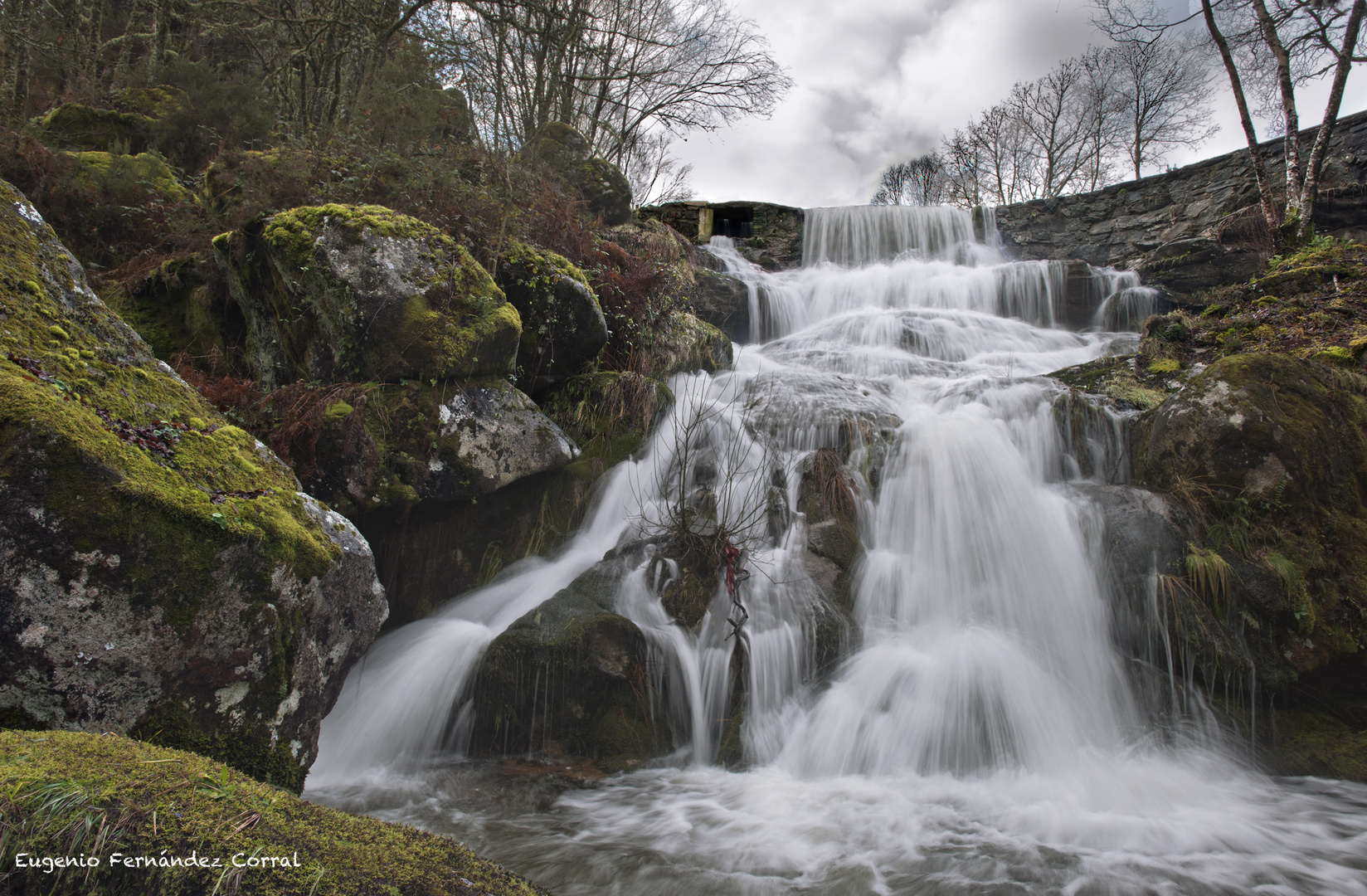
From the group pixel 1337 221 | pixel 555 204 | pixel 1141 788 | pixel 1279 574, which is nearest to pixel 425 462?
pixel 555 204

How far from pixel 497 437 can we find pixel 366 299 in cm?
150

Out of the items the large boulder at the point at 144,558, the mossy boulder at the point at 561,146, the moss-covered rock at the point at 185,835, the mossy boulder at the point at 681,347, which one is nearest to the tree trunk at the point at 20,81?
the mossy boulder at the point at 561,146

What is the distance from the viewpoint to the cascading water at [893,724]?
336 cm

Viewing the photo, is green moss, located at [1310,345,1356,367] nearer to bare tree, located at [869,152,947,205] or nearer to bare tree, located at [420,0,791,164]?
bare tree, located at [420,0,791,164]

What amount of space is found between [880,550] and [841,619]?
1.00m

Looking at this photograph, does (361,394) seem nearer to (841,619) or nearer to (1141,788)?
(841,619)

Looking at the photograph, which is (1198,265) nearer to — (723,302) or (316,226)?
(723,302)

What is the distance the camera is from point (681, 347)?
829 cm

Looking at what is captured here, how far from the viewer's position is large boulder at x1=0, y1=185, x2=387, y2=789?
2166mm

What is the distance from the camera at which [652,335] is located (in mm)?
7777

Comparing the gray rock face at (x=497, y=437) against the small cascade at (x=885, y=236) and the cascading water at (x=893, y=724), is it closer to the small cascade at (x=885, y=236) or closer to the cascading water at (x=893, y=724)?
the cascading water at (x=893, y=724)

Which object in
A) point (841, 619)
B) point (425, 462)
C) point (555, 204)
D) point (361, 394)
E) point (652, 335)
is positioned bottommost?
point (841, 619)

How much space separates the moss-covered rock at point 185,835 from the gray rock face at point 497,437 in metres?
3.39

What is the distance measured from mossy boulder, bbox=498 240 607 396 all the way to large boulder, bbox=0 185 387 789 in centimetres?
314
